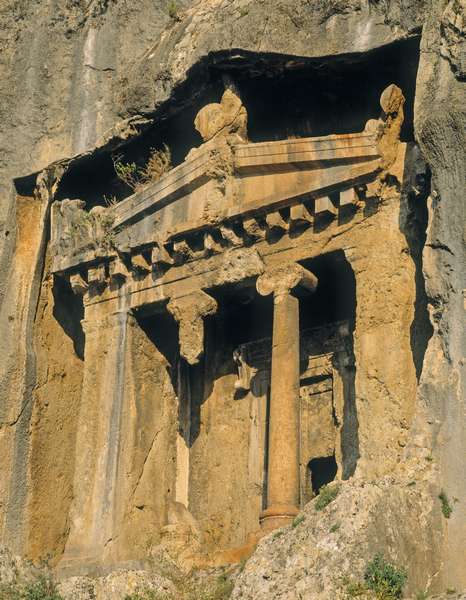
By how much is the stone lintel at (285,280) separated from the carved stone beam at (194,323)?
779 millimetres

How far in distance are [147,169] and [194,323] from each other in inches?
94.9

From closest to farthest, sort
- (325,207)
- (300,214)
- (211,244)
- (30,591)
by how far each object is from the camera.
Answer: (30,591), (325,207), (300,214), (211,244)

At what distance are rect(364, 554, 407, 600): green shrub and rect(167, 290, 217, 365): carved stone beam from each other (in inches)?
202

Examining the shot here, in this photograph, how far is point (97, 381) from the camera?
16.2m

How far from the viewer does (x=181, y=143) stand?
16.8 meters

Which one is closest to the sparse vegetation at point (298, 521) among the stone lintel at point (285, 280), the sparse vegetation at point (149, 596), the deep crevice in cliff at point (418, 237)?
the sparse vegetation at point (149, 596)

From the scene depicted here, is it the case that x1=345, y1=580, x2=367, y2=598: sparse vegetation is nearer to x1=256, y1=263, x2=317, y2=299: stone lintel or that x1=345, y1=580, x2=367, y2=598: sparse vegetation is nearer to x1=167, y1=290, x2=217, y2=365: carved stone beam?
x1=256, y1=263, x2=317, y2=299: stone lintel

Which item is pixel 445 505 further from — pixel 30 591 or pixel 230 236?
pixel 230 236

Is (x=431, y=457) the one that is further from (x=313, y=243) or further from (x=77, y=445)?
(x=77, y=445)

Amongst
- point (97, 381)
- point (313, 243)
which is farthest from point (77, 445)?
point (313, 243)

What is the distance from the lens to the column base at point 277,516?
13586 millimetres

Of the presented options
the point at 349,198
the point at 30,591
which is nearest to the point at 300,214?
the point at 349,198

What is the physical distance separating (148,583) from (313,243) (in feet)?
14.3

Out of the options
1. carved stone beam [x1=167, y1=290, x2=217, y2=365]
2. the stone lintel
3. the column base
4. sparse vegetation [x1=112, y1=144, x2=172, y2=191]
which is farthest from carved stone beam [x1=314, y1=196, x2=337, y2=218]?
the column base
